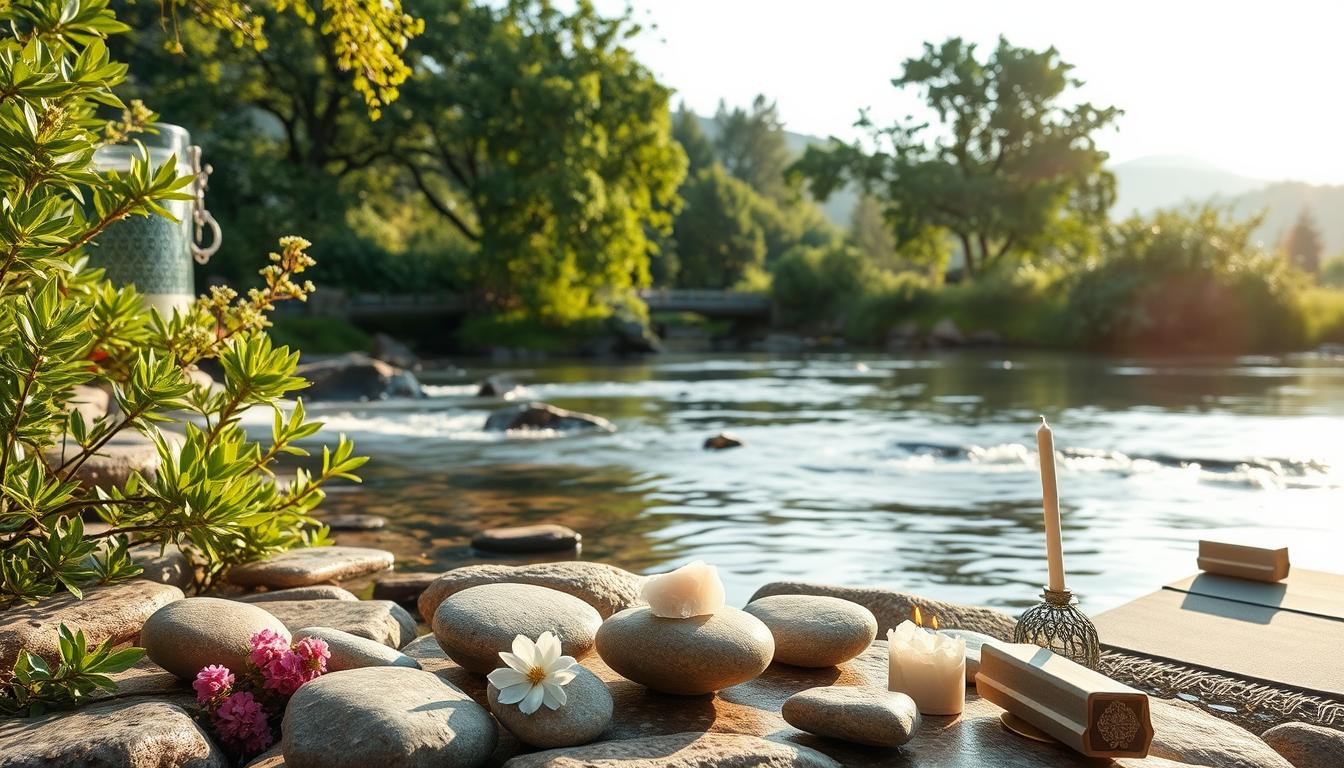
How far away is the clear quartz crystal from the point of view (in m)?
3.37

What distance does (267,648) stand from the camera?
3301mm

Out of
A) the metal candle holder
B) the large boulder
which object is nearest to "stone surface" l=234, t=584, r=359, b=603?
the metal candle holder

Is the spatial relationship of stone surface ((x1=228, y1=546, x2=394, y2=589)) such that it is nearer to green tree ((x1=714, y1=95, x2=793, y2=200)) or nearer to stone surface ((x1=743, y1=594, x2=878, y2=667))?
stone surface ((x1=743, y1=594, x2=878, y2=667))

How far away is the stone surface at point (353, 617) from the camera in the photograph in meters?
4.09

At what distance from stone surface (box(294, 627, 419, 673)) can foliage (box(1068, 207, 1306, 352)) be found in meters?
37.5

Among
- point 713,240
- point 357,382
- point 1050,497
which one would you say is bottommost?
point 357,382

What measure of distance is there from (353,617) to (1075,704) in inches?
103

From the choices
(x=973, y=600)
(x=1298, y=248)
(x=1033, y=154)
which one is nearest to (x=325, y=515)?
(x=973, y=600)

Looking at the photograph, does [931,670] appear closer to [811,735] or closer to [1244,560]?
[811,735]

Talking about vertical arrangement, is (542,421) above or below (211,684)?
below

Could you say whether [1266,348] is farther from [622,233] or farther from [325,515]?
[325,515]

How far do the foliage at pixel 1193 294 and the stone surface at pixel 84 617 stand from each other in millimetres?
37481

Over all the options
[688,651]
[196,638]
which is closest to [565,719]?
[688,651]

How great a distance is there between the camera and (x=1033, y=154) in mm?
45562
